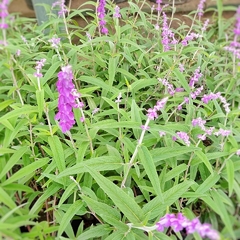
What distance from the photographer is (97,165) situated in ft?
3.29

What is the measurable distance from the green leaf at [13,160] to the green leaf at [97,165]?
0.20m

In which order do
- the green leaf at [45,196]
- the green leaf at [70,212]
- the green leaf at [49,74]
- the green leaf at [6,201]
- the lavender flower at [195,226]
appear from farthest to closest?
the green leaf at [49,74]
the green leaf at [45,196]
the green leaf at [70,212]
the green leaf at [6,201]
the lavender flower at [195,226]

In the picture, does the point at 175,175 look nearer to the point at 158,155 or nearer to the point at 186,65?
the point at 158,155

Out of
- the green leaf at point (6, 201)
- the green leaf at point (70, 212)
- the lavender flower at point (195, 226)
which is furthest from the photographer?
the green leaf at point (70, 212)

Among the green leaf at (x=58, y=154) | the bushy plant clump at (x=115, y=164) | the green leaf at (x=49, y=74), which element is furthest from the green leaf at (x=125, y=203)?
the green leaf at (x=49, y=74)

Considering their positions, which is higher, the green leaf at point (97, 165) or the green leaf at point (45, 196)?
the green leaf at point (97, 165)

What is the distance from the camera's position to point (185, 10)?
307cm

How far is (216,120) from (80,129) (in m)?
0.61

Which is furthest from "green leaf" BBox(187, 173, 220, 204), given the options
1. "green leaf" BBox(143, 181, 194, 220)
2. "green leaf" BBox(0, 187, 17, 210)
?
"green leaf" BBox(0, 187, 17, 210)

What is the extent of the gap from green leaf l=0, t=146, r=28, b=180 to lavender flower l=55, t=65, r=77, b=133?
0.21 metres

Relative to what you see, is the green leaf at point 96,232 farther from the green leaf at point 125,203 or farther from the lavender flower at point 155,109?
the lavender flower at point 155,109

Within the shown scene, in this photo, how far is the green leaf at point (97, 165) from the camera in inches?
38.1

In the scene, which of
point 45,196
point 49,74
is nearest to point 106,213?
point 45,196

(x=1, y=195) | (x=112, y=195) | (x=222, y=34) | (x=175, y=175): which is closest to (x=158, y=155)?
(x=175, y=175)
